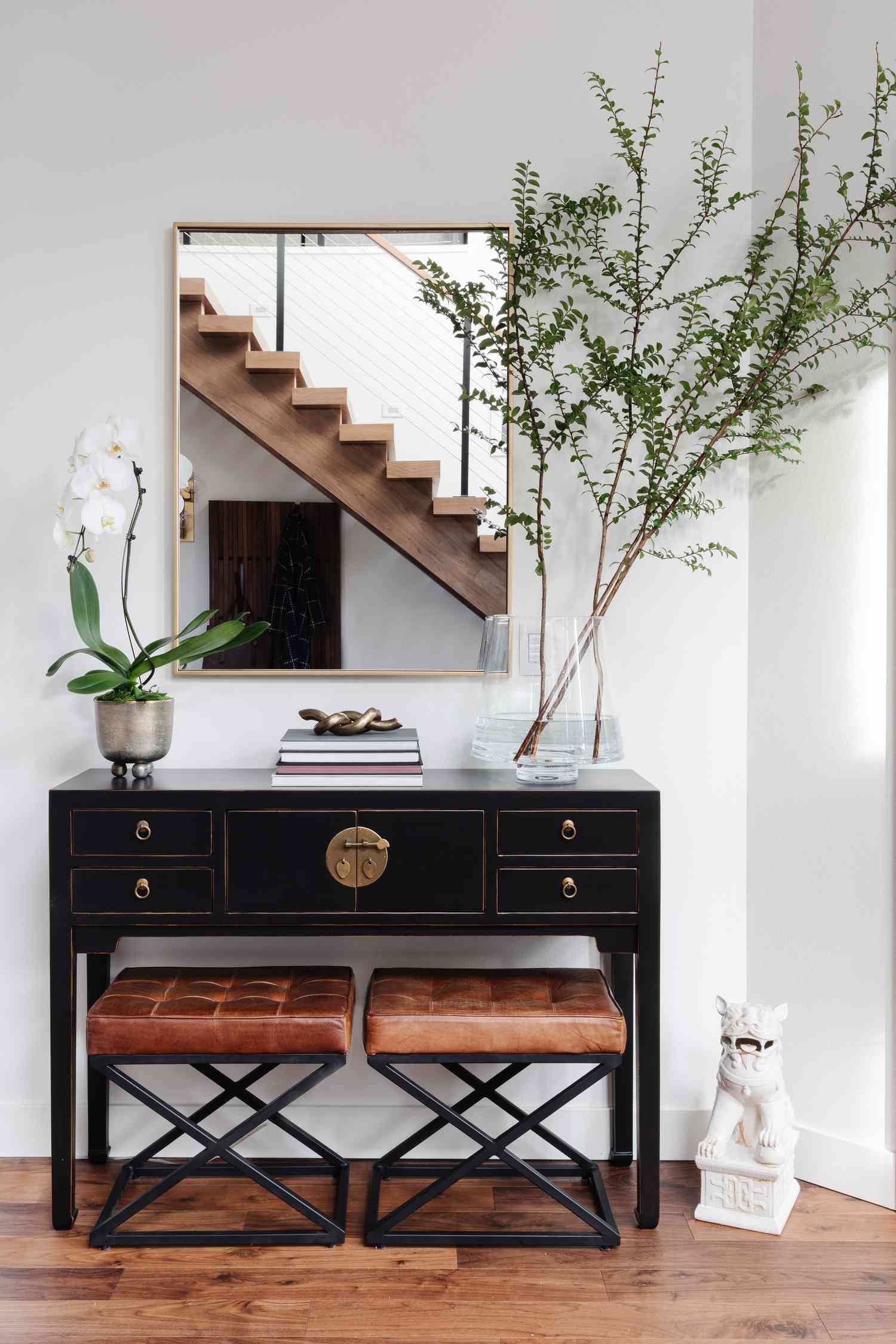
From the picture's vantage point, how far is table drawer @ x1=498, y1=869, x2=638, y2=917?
200cm

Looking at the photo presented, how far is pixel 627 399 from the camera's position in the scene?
2232 millimetres

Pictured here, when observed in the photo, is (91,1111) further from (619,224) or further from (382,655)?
(619,224)

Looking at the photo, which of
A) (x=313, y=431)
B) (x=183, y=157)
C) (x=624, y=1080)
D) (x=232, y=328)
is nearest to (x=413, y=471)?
(x=313, y=431)

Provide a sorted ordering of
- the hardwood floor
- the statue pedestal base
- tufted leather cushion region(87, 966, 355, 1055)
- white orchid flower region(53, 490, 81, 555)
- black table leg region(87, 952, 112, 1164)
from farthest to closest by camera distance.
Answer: black table leg region(87, 952, 112, 1164) < white orchid flower region(53, 490, 81, 555) < the statue pedestal base < tufted leather cushion region(87, 966, 355, 1055) < the hardwood floor

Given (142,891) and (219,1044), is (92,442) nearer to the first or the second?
(142,891)

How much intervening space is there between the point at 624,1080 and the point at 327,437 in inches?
64.9

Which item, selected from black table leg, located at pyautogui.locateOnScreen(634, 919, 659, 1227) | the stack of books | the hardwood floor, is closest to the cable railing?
the stack of books

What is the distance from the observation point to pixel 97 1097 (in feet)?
7.61

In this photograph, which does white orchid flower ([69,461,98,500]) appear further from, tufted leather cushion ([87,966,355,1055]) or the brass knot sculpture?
tufted leather cushion ([87,966,355,1055])

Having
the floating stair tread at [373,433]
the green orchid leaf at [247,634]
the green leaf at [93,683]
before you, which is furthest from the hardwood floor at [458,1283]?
the floating stair tread at [373,433]

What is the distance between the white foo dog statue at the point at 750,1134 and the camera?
6.71ft

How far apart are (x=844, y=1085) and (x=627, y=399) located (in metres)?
1.62

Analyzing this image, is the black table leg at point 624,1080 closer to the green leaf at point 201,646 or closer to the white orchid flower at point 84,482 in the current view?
the green leaf at point 201,646

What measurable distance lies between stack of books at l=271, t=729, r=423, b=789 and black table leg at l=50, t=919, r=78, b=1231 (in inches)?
21.2
